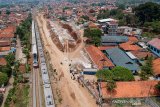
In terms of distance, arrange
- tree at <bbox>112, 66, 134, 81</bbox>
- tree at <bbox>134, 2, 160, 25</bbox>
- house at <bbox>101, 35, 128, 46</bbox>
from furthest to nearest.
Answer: tree at <bbox>134, 2, 160, 25</bbox>, house at <bbox>101, 35, 128, 46</bbox>, tree at <bbox>112, 66, 134, 81</bbox>

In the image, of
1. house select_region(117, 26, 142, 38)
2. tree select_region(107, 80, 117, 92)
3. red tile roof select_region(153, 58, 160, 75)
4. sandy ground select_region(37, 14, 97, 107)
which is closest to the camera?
tree select_region(107, 80, 117, 92)

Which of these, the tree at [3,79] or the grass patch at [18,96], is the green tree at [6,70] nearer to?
the tree at [3,79]

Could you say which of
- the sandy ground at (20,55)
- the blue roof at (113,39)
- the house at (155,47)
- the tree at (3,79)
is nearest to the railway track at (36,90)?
the tree at (3,79)

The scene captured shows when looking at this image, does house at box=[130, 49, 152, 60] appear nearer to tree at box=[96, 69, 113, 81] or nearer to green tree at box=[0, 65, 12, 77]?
tree at box=[96, 69, 113, 81]

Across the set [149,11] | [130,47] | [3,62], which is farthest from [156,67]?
[149,11]

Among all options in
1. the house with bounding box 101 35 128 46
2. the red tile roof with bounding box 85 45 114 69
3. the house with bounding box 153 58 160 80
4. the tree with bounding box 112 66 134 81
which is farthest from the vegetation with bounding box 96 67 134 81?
the house with bounding box 101 35 128 46

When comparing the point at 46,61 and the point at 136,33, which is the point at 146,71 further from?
the point at 136,33

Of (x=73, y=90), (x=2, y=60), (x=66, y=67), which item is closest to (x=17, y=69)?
(x=2, y=60)

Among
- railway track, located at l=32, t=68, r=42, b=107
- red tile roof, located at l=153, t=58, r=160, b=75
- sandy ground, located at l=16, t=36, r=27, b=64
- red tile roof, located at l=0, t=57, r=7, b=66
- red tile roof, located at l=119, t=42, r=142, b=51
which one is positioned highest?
red tile roof, located at l=153, t=58, r=160, b=75
